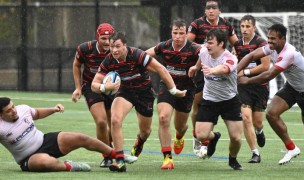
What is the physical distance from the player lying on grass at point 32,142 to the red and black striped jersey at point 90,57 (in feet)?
4.67

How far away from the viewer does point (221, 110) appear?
44.3 feet

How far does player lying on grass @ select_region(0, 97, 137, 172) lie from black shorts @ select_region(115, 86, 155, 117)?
91cm

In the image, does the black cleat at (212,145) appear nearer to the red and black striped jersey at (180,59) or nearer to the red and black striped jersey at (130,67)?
the red and black striped jersey at (180,59)

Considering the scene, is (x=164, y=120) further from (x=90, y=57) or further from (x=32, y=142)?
(x=32, y=142)

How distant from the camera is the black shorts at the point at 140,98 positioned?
13625 millimetres

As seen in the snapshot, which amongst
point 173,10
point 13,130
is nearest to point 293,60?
point 13,130

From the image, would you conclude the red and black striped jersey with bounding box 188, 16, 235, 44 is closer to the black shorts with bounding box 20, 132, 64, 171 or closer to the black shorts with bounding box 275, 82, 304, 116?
the black shorts with bounding box 275, 82, 304, 116

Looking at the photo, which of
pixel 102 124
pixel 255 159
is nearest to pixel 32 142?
pixel 102 124

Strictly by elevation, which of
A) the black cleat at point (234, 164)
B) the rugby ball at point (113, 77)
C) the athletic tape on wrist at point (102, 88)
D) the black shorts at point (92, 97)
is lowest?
the black cleat at point (234, 164)

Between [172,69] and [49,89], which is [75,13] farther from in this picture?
[172,69]

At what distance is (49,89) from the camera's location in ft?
109

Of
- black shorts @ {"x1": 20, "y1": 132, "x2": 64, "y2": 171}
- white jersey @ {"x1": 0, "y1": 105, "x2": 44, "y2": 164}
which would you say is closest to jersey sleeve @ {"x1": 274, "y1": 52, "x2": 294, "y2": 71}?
black shorts @ {"x1": 20, "y1": 132, "x2": 64, "y2": 171}

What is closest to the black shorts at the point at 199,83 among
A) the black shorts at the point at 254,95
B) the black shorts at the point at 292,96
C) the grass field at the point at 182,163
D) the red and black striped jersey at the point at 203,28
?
the red and black striped jersey at the point at 203,28

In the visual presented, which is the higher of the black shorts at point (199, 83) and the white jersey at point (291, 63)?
the white jersey at point (291, 63)
